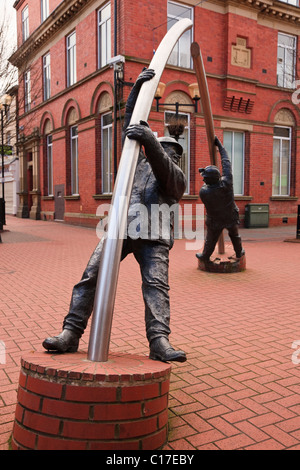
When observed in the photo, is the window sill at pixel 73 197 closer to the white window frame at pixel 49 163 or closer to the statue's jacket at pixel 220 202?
the white window frame at pixel 49 163

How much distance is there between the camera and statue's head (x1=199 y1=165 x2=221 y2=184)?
7.65m

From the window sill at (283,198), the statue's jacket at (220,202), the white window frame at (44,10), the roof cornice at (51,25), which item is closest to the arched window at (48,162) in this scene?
the roof cornice at (51,25)

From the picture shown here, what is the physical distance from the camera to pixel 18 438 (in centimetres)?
225

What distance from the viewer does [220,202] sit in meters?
7.99

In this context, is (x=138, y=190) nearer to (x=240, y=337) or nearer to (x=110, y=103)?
(x=240, y=337)

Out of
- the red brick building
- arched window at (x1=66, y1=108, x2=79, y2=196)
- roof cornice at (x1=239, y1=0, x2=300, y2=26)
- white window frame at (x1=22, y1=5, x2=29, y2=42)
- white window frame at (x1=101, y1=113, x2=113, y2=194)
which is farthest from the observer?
white window frame at (x1=22, y1=5, x2=29, y2=42)

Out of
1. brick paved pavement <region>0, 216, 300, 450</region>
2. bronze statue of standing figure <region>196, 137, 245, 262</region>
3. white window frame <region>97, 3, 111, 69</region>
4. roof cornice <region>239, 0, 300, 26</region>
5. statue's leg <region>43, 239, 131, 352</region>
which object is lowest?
brick paved pavement <region>0, 216, 300, 450</region>

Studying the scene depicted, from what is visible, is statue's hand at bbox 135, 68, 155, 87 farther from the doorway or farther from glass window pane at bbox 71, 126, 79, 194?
Result: the doorway

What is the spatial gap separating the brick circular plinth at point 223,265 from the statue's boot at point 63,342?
5.58m

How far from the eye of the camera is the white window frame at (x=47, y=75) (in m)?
22.6

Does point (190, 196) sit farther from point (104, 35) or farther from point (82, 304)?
point (82, 304)

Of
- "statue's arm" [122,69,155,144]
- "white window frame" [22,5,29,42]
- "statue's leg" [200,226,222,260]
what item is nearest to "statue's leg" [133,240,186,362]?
"statue's arm" [122,69,155,144]

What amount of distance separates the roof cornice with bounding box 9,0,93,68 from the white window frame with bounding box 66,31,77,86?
2.42ft

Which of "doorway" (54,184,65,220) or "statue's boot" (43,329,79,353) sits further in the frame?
"doorway" (54,184,65,220)
